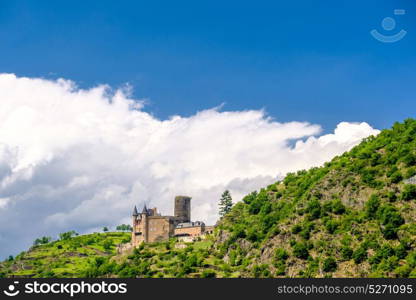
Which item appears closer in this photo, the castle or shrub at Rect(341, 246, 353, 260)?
shrub at Rect(341, 246, 353, 260)

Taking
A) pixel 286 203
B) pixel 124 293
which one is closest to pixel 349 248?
pixel 286 203

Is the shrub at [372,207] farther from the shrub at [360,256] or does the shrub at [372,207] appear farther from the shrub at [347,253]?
the shrub at [360,256]

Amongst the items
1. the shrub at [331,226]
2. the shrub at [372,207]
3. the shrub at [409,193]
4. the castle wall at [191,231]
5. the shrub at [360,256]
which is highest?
the castle wall at [191,231]

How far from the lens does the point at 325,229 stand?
382 ft

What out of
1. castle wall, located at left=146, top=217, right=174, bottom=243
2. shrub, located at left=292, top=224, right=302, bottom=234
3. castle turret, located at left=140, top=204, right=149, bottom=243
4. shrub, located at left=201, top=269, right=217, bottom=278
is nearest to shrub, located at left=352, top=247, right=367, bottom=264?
shrub, located at left=292, top=224, right=302, bottom=234

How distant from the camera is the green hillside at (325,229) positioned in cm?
10406

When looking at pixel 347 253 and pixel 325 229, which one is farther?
pixel 325 229

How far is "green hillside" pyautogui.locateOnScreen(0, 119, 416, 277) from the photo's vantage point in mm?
104062

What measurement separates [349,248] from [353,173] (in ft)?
79.0

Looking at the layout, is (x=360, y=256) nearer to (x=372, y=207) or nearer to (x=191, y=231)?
(x=372, y=207)

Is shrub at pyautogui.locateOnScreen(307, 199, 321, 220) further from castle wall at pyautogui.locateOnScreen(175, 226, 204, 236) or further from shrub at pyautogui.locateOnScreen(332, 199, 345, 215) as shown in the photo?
castle wall at pyautogui.locateOnScreen(175, 226, 204, 236)

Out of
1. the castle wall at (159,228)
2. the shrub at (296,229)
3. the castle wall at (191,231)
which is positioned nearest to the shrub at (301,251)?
the shrub at (296,229)

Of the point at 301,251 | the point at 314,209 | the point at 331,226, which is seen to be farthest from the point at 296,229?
the point at 331,226

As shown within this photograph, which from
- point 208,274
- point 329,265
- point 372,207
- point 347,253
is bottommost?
point 208,274
